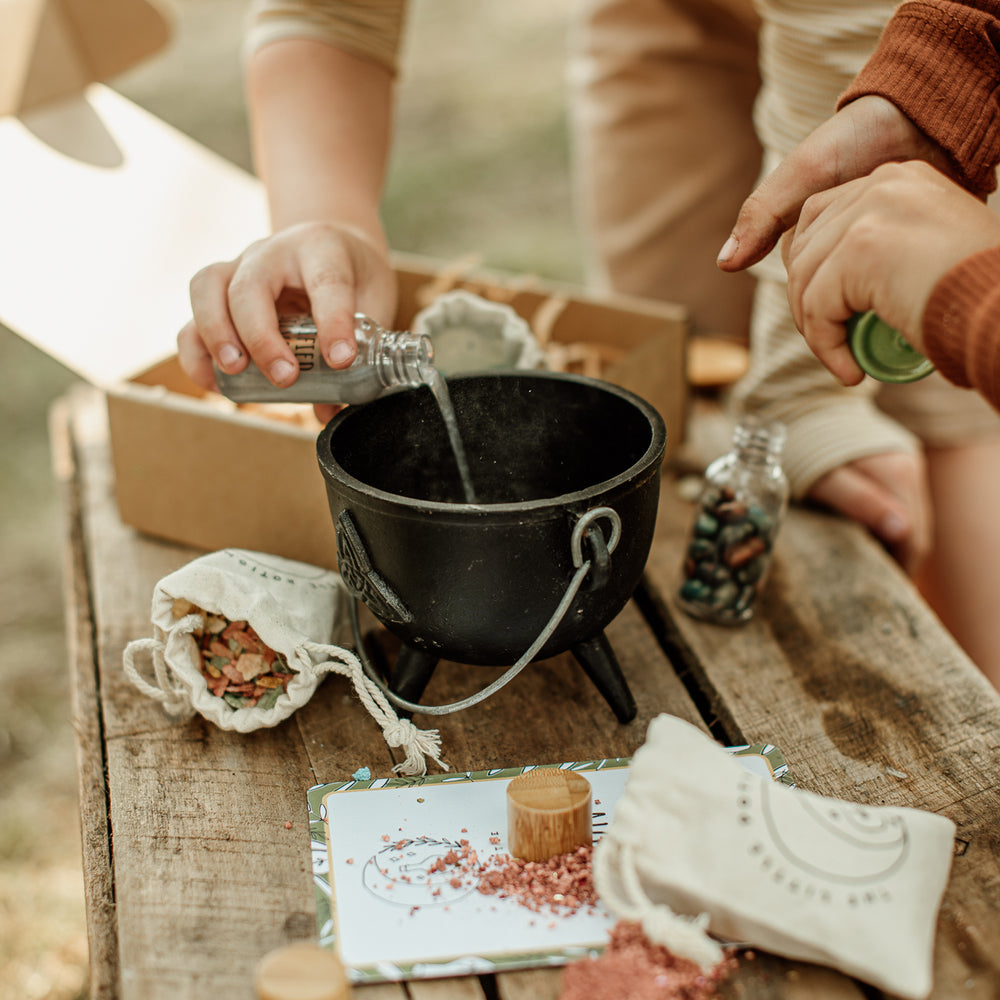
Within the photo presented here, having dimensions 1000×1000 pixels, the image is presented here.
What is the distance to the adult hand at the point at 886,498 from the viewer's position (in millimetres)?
1350

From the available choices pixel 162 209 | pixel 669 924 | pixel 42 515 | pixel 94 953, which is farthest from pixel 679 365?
pixel 42 515

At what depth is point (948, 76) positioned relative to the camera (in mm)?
902

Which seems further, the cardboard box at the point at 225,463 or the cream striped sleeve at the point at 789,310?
the cream striped sleeve at the point at 789,310

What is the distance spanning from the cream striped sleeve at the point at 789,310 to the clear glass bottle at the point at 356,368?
0.60 metres

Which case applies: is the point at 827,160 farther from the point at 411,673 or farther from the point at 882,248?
the point at 411,673

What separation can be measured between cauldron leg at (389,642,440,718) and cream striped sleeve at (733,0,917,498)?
63 centimetres

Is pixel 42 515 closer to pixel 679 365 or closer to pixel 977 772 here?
pixel 679 365

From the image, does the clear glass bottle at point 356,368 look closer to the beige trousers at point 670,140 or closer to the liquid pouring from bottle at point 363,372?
the liquid pouring from bottle at point 363,372

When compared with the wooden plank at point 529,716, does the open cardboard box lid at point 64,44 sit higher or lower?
higher

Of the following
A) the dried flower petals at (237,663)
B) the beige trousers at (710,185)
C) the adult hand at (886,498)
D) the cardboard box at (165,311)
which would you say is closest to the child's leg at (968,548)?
the beige trousers at (710,185)

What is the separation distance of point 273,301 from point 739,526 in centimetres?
54

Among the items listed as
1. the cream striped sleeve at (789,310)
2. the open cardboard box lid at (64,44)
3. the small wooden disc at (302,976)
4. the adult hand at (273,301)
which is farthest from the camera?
the open cardboard box lid at (64,44)

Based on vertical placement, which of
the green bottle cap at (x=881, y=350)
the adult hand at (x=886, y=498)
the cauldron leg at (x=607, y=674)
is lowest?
the adult hand at (x=886, y=498)

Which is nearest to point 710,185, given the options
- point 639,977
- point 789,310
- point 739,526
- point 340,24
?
point 789,310
